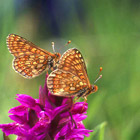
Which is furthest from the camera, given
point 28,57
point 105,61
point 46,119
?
point 105,61

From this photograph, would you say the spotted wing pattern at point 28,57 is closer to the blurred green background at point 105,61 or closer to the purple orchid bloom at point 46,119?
the purple orchid bloom at point 46,119

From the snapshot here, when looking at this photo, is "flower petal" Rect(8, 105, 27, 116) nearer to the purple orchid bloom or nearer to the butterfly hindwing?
the purple orchid bloom

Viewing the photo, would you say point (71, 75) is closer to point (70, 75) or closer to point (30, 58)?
point (70, 75)

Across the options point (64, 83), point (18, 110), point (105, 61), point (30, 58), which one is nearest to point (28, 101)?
point (18, 110)

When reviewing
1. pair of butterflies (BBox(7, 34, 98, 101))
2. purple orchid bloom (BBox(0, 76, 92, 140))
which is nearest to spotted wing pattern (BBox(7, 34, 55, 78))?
pair of butterflies (BBox(7, 34, 98, 101))

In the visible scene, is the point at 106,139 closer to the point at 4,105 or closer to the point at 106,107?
the point at 106,107

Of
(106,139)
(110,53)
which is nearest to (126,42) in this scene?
(110,53)
